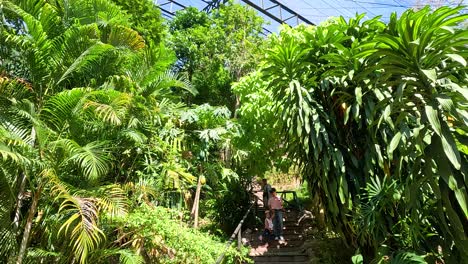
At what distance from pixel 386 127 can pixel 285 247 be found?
352cm

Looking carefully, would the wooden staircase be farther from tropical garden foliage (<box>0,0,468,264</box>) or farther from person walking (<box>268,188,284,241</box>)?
tropical garden foliage (<box>0,0,468,264</box>)

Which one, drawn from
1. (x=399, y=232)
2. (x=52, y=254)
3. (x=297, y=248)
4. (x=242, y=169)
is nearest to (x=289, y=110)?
(x=399, y=232)

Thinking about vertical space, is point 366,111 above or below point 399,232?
above

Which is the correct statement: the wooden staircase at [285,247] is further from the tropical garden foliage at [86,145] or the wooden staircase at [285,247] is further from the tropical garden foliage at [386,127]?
the tropical garden foliage at [386,127]

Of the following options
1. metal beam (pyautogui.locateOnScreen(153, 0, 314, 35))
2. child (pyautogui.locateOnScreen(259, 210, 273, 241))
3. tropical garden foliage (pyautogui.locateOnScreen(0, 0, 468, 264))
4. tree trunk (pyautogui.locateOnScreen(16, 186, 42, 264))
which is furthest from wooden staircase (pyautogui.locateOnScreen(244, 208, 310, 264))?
metal beam (pyautogui.locateOnScreen(153, 0, 314, 35))

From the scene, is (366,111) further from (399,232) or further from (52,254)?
(52,254)

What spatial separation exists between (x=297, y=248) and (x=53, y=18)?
5.87 meters

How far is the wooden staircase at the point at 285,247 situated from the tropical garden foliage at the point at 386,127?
1584mm

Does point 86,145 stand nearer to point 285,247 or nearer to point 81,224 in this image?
point 81,224

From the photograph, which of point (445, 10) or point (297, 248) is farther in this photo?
point (297, 248)

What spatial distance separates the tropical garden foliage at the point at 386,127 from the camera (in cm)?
329

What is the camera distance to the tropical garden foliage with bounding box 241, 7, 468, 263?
3287 mm

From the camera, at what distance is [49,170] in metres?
4.65

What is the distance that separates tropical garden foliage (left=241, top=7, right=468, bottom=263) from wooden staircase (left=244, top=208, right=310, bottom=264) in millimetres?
1584
